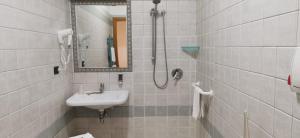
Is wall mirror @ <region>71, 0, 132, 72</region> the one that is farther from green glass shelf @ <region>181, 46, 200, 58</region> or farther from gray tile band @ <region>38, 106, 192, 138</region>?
green glass shelf @ <region>181, 46, 200, 58</region>

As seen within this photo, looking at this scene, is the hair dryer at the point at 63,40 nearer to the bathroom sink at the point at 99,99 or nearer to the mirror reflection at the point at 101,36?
the mirror reflection at the point at 101,36

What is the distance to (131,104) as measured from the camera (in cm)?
234

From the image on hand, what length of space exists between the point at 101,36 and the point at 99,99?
2.40 ft

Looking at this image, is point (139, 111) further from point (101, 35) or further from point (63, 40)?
point (63, 40)

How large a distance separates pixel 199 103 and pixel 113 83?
3.28 feet

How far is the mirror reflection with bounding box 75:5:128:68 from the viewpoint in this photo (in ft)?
7.31

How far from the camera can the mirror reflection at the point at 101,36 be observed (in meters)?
2.23

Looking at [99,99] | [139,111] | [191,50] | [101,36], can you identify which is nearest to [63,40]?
[101,36]

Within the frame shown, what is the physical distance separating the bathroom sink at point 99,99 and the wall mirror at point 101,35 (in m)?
0.28

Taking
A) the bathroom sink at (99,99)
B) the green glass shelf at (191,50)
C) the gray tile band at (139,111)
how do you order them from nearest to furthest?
the bathroom sink at (99,99) → the green glass shelf at (191,50) → the gray tile band at (139,111)

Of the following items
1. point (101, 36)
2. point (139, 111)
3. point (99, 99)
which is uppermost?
point (101, 36)

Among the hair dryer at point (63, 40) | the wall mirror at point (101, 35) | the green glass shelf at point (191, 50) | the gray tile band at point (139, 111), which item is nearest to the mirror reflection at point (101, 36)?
the wall mirror at point (101, 35)

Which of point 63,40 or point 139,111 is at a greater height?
point 63,40

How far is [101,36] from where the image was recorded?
2238 millimetres
